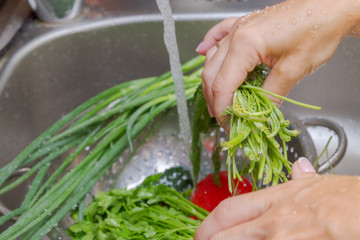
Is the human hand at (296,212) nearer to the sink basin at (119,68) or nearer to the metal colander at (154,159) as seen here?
the metal colander at (154,159)

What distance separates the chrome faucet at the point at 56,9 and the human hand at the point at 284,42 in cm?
60

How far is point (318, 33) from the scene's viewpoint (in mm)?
551

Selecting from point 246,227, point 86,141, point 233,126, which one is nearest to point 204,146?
point 86,141

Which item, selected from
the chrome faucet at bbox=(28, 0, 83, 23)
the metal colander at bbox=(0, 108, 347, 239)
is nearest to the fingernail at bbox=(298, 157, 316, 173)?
the metal colander at bbox=(0, 108, 347, 239)

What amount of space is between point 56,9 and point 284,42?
0.67 metres

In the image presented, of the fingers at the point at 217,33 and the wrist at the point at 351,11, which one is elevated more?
the fingers at the point at 217,33

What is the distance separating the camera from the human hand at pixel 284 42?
0.54 meters

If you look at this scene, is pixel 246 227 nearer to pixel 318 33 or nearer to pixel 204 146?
pixel 318 33

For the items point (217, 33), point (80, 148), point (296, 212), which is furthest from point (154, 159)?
point (296, 212)

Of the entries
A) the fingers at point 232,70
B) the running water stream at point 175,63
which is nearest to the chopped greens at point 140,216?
the running water stream at point 175,63

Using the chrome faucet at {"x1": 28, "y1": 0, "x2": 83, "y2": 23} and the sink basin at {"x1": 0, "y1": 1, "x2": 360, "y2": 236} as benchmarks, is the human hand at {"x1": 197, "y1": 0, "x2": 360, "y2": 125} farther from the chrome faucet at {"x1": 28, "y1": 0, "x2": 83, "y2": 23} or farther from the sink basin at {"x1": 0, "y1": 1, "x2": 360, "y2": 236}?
the chrome faucet at {"x1": 28, "y1": 0, "x2": 83, "y2": 23}

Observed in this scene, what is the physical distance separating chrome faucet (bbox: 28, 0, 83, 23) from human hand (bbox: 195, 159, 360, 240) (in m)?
0.77

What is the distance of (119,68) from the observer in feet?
3.49

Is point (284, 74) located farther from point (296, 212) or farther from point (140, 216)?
point (140, 216)
